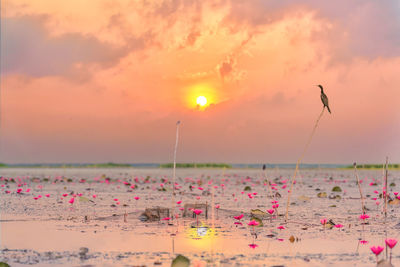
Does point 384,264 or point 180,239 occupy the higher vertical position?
point 384,264

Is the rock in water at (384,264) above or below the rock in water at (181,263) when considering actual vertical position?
above

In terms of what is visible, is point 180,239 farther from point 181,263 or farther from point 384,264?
point 384,264

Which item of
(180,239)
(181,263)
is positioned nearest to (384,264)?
(181,263)

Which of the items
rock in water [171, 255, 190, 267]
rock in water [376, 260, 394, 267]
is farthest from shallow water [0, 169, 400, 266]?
rock in water [376, 260, 394, 267]

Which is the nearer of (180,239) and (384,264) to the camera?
(384,264)

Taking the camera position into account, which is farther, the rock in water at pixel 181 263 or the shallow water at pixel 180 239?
the shallow water at pixel 180 239

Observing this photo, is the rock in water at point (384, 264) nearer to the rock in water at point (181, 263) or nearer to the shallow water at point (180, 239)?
the shallow water at point (180, 239)

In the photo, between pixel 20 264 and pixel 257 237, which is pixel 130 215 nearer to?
pixel 257 237

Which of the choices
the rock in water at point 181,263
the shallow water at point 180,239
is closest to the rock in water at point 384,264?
the shallow water at point 180,239

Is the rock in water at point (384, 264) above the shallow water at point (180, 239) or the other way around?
above

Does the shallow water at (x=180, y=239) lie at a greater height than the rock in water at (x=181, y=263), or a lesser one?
lesser

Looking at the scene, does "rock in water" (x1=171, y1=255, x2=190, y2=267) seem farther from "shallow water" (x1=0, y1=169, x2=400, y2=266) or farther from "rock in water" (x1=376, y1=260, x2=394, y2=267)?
→ "rock in water" (x1=376, y1=260, x2=394, y2=267)

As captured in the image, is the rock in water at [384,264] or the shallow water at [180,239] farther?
the shallow water at [180,239]

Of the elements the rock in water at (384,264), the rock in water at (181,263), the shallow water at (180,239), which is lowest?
the shallow water at (180,239)
